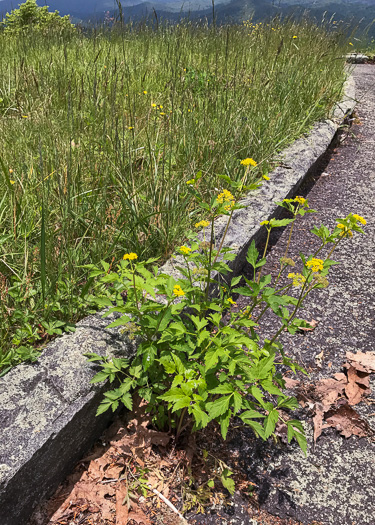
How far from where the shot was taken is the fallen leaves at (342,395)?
1.71 m

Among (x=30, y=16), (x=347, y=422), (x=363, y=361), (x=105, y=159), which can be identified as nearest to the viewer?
(x=347, y=422)

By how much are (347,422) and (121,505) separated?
1.10 m

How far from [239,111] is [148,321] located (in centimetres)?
254

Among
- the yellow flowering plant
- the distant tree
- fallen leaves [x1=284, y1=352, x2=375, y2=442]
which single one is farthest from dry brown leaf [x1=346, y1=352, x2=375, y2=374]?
the distant tree

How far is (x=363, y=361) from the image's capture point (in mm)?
2000

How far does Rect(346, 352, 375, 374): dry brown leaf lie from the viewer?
1948 mm

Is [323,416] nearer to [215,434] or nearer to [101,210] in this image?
[215,434]

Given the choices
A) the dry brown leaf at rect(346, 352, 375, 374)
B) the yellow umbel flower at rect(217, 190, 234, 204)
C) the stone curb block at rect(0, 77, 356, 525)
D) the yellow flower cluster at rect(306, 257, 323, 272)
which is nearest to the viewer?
the stone curb block at rect(0, 77, 356, 525)

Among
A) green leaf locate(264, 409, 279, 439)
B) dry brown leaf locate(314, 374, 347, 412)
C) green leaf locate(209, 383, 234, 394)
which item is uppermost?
green leaf locate(209, 383, 234, 394)

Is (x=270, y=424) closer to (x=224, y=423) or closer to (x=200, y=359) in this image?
(x=224, y=423)

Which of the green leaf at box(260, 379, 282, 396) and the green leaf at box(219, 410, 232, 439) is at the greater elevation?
the green leaf at box(260, 379, 282, 396)

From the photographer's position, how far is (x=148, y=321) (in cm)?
135

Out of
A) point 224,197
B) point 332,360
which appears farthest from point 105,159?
point 332,360

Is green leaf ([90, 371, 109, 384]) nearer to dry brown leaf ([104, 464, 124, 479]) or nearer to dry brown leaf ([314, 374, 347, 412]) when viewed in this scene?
dry brown leaf ([104, 464, 124, 479])
